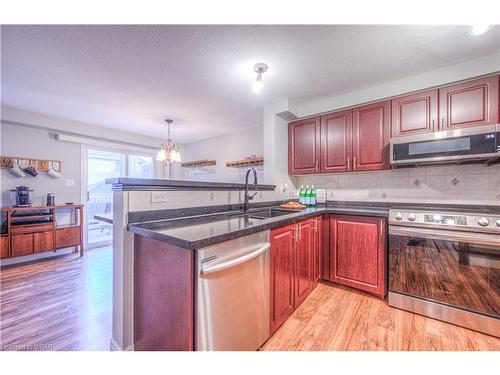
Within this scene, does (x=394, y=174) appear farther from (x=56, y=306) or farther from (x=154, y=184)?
(x=56, y=306)

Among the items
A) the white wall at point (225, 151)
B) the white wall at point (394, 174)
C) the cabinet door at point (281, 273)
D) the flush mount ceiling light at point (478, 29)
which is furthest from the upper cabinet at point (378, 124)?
the cabinet door at point (281, 273)

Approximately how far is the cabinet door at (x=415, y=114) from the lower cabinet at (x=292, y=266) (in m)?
1.31

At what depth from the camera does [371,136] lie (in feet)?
7.72

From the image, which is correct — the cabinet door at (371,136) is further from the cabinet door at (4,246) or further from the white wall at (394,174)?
the cabinet door at (4,246)

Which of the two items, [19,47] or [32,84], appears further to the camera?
[32,84]

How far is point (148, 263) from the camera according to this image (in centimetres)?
119

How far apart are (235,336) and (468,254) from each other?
5.79 ft

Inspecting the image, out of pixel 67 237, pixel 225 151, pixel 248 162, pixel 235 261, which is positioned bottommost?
pixel 67 237

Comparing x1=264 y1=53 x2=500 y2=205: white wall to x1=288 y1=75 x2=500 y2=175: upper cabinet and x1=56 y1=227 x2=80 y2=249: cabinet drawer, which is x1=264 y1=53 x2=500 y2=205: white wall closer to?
x1=288 y1=75 x2=500 y2=175: upper cabinet

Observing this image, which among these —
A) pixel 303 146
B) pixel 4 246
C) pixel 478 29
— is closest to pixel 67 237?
pixel 4 246

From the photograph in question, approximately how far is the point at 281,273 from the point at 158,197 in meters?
1.03

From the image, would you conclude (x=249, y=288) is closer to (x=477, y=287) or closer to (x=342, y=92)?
(x=477, y=287)
